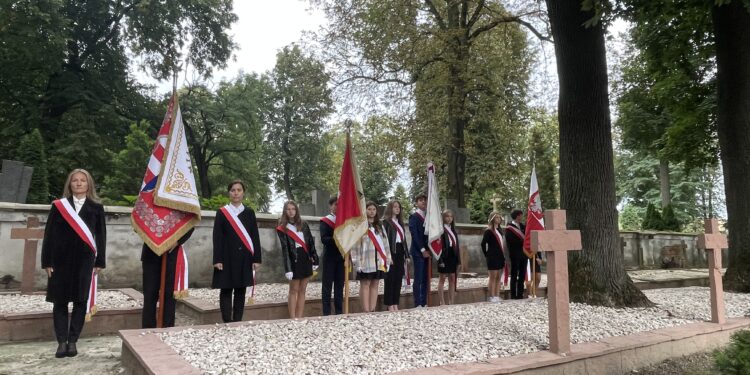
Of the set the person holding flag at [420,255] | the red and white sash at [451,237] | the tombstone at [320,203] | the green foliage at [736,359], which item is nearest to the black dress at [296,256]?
the person holding flag at [420,255]

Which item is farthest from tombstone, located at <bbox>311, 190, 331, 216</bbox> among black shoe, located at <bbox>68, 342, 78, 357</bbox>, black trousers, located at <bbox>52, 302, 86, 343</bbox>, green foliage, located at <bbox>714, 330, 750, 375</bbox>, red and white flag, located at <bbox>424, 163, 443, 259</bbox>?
green foliage, located at <bbox>714, 330, 750, 375</bbox>

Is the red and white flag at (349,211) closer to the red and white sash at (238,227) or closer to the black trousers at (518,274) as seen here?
the red and white sash at (238,227)

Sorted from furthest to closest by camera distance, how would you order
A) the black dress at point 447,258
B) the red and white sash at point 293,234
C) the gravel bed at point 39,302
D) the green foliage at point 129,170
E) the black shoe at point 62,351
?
1. the green foliage at point 129,170
2. the black dress at point 447,258
3. the red and white sash at point 293,234
4. the gravel bed at point 39,302
5. the black shoe at point 62,351

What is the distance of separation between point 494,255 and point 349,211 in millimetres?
3405

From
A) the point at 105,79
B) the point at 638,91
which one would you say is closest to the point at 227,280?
the point at 638,91

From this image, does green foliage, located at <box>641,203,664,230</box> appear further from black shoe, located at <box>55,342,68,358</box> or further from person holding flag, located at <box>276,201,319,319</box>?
black shoe, located at <box>55,342,68,358</box>

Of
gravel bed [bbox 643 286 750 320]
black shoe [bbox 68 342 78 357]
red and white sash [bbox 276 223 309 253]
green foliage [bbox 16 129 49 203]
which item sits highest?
green foliage [bbox 16 129 49 203]

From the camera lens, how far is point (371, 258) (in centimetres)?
727

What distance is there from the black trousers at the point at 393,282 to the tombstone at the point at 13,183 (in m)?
6.92

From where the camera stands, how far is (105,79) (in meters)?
25.5

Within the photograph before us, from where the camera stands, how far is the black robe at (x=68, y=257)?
5.00 m

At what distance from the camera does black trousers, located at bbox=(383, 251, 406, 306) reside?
7.73 m

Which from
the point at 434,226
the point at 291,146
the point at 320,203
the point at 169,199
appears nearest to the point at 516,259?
the point at 434,226

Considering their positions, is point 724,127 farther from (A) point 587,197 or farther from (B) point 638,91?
(B) point 638,91
